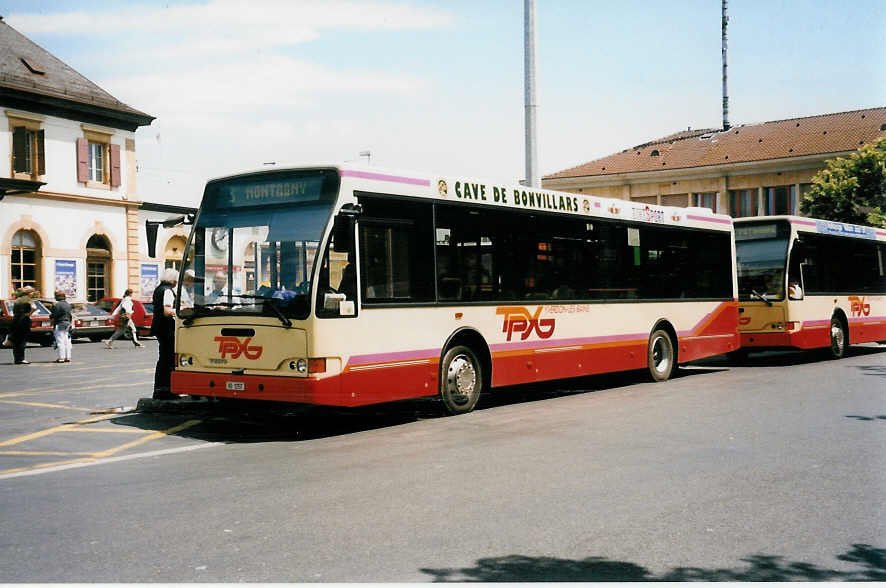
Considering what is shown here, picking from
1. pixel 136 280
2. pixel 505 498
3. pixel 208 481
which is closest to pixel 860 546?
pixel 505 498

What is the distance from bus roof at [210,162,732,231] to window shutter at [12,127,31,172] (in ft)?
98.2

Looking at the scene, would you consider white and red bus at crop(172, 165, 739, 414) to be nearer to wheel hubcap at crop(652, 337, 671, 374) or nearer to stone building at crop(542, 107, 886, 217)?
wheel hubcap at crop(652, 337, 671, 374)

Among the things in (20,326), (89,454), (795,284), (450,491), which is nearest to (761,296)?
(795,284)

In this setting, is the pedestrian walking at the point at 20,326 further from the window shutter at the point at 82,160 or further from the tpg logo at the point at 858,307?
the window shutter at the point at 82,160

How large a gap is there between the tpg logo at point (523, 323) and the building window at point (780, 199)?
48.5 metres

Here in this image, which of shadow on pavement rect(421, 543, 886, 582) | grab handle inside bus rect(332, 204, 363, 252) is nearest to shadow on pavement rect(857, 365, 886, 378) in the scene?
grab handle inside bus rect(332, 204, 363, 252)

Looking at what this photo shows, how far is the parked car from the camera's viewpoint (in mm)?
29938

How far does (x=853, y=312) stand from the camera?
70.0 ft

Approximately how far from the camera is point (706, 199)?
201ft

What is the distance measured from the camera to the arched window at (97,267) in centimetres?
4081

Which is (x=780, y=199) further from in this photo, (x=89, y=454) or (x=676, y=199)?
(x=89, y=454)

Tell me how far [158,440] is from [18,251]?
30.9 meters

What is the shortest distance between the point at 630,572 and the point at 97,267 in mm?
39865

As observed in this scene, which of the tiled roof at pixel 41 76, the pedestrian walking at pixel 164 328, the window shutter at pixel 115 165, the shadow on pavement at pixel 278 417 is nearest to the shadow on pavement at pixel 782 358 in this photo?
the shadow on pavement at pixel 278 417
